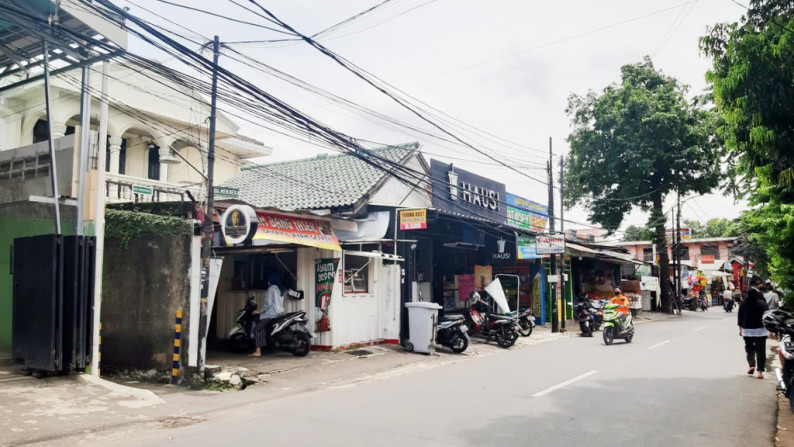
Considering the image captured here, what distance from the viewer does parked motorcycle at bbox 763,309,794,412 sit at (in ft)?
25.1

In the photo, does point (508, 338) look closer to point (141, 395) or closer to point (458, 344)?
point (458, 344)

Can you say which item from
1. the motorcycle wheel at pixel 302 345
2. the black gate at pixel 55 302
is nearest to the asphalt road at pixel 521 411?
the motorcycle wheel at pixel 302 345

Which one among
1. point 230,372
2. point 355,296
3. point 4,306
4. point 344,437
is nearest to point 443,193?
point 355,296

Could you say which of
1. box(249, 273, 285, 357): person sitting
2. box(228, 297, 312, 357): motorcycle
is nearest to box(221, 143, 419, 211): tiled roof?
box(249, 273, 285, 357): person sitting

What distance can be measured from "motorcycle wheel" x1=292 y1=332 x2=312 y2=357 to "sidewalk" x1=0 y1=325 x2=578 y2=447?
0.16m

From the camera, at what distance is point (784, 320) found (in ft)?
28.3

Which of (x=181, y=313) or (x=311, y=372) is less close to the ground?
(x=181, y=313)

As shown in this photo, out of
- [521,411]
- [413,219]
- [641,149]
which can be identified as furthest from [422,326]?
[641,149]

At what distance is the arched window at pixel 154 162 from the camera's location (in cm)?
2109

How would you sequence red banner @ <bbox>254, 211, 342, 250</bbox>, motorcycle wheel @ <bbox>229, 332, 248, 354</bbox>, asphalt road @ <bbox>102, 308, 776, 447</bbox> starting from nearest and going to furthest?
asphalt road @ <bbox>102, 308, 776, 447</bbox> < red banner @ <bbox>254, 211, 342, 250</bbox> < motorcycle wheel @ <bbox>229, 332, 248, 354</bbox>

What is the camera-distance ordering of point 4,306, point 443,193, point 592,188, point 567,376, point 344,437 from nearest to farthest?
point 344,437
point 567,376
point 4,306
point 443,193
point 592,188

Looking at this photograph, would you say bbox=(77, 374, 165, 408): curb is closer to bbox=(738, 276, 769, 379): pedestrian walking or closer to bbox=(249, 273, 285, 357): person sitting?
bbox=(249, 273, 285, 357): person sitting

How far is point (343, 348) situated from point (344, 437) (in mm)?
8150

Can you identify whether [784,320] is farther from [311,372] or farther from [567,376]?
[311,372]
